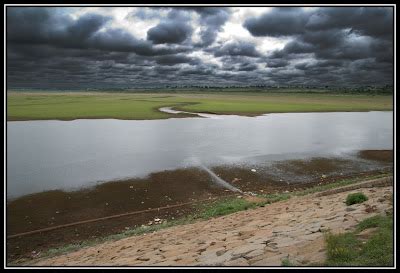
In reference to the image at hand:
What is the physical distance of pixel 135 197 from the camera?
54.9 ft

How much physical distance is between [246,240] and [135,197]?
908 centimetres

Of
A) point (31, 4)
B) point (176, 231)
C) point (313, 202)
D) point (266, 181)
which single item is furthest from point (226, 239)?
point (266, 181)

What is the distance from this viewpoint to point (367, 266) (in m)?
6.11

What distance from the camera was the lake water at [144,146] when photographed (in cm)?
2083

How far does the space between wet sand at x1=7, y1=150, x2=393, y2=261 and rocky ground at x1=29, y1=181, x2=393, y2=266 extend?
2.21 meters

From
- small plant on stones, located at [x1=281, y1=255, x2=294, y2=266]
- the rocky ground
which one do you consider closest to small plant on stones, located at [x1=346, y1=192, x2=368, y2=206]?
the rocky ground

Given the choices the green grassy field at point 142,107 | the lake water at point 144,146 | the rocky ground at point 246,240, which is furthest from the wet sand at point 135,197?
the green grassy field at point 142,107

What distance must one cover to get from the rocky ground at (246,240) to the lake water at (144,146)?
919 cm

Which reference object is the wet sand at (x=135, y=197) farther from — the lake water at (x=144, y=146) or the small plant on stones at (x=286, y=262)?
the small plant on stones at (x=286, y=262)

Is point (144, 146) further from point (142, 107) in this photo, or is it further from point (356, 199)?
point (142, 107)

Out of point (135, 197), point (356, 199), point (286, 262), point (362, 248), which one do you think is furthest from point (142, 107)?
point (362, 248)

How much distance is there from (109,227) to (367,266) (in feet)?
32.5

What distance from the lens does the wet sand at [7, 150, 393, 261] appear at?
42.2ft

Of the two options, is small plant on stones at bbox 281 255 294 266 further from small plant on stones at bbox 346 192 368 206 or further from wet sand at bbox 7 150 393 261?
wet sand at bbox 7 150 393 261
